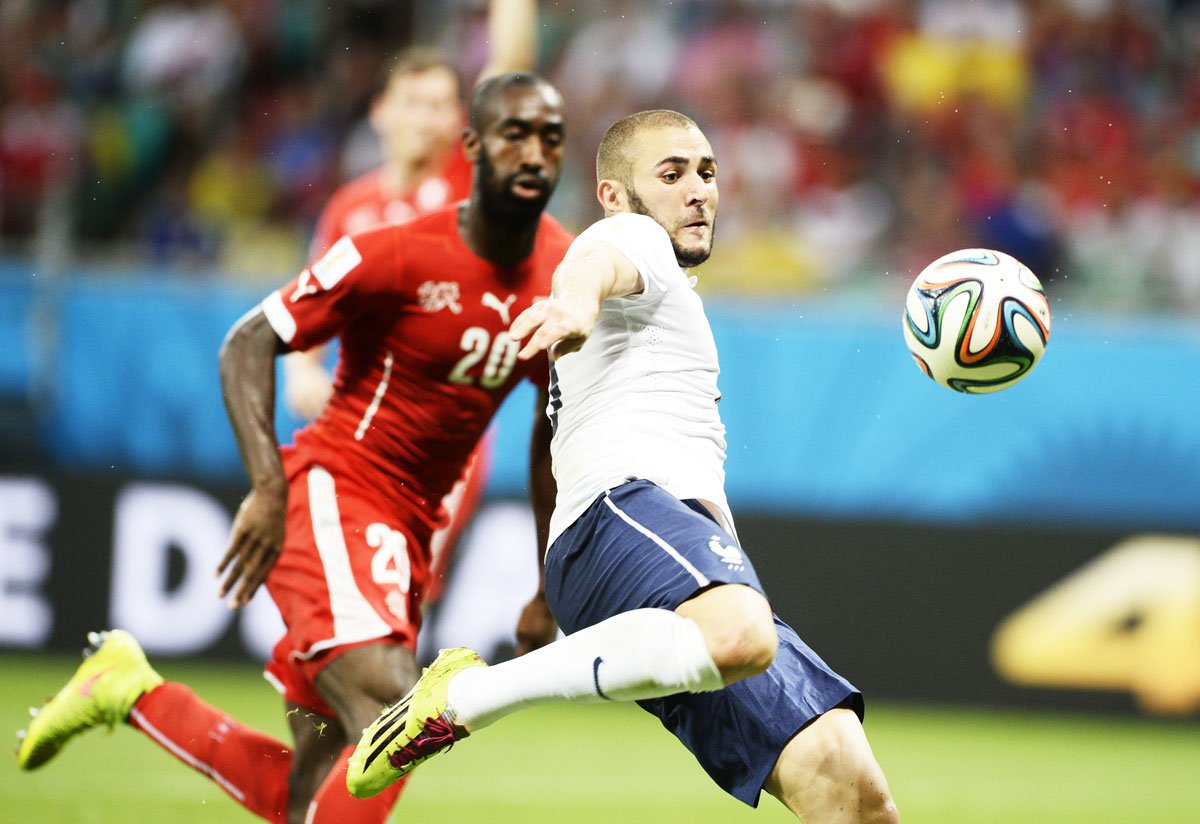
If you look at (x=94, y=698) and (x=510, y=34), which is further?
(x=510, y=34)

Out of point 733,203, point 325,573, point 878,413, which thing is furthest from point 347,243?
point 733,203

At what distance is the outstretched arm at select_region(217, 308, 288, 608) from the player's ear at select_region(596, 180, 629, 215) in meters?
1.15

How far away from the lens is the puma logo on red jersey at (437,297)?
5109 millimetres

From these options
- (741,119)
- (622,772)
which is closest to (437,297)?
(622,772)

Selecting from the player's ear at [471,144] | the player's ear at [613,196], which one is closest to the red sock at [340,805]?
the player's ear at [613,196]

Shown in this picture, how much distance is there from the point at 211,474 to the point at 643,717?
285 centimetres

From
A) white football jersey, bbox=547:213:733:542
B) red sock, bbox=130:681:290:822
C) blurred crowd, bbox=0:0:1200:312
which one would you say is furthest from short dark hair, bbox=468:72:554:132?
blurred crowd, bbox=0:0:1200:312

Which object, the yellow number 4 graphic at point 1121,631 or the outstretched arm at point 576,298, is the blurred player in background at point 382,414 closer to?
the outstretched arm at point 576,298

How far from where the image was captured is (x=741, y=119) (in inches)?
459

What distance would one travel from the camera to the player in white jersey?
392cm

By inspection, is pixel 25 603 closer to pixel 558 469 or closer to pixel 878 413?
pixel 878 413

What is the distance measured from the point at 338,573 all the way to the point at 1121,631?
581cm

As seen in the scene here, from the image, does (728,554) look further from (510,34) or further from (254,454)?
(510,34)

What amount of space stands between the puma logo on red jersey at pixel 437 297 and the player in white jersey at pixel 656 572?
717 mm
